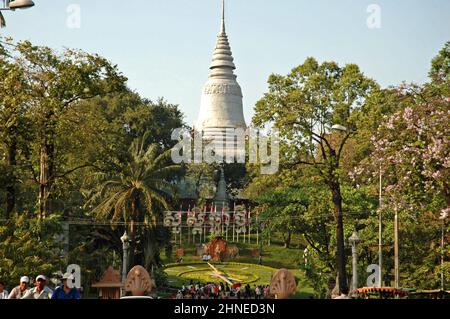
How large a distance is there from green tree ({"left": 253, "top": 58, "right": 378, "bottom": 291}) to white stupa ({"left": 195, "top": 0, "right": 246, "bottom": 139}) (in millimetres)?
56225

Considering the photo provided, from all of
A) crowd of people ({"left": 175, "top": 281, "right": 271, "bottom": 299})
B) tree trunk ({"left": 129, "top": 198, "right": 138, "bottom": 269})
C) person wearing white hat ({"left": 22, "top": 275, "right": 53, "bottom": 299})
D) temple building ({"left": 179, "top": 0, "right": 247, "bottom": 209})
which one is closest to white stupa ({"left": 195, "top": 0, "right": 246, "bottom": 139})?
temple building ({"left": 179, "top": 0, "right": 247, "bottom": 209})

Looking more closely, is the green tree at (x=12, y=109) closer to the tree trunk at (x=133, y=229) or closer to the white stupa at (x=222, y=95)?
the tree trunk at (x=133, y=229)

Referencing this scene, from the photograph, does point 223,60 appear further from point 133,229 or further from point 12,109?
point 12,109

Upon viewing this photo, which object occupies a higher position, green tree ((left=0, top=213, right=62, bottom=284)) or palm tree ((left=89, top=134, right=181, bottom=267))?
palm tree ((left=89, top=134, right=181, bottom=267))

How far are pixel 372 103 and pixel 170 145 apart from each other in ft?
125

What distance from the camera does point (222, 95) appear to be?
294 feet

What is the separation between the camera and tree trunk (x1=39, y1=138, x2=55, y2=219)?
2802 centimetres

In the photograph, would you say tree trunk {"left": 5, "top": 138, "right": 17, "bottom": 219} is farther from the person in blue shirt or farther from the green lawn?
the green lawn

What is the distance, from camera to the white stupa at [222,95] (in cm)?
8812

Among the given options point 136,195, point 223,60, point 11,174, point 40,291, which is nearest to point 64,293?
point 40,291

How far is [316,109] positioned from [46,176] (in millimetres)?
9776

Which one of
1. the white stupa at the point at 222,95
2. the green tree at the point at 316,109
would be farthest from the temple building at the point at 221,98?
the green tree at the point at 316,109
